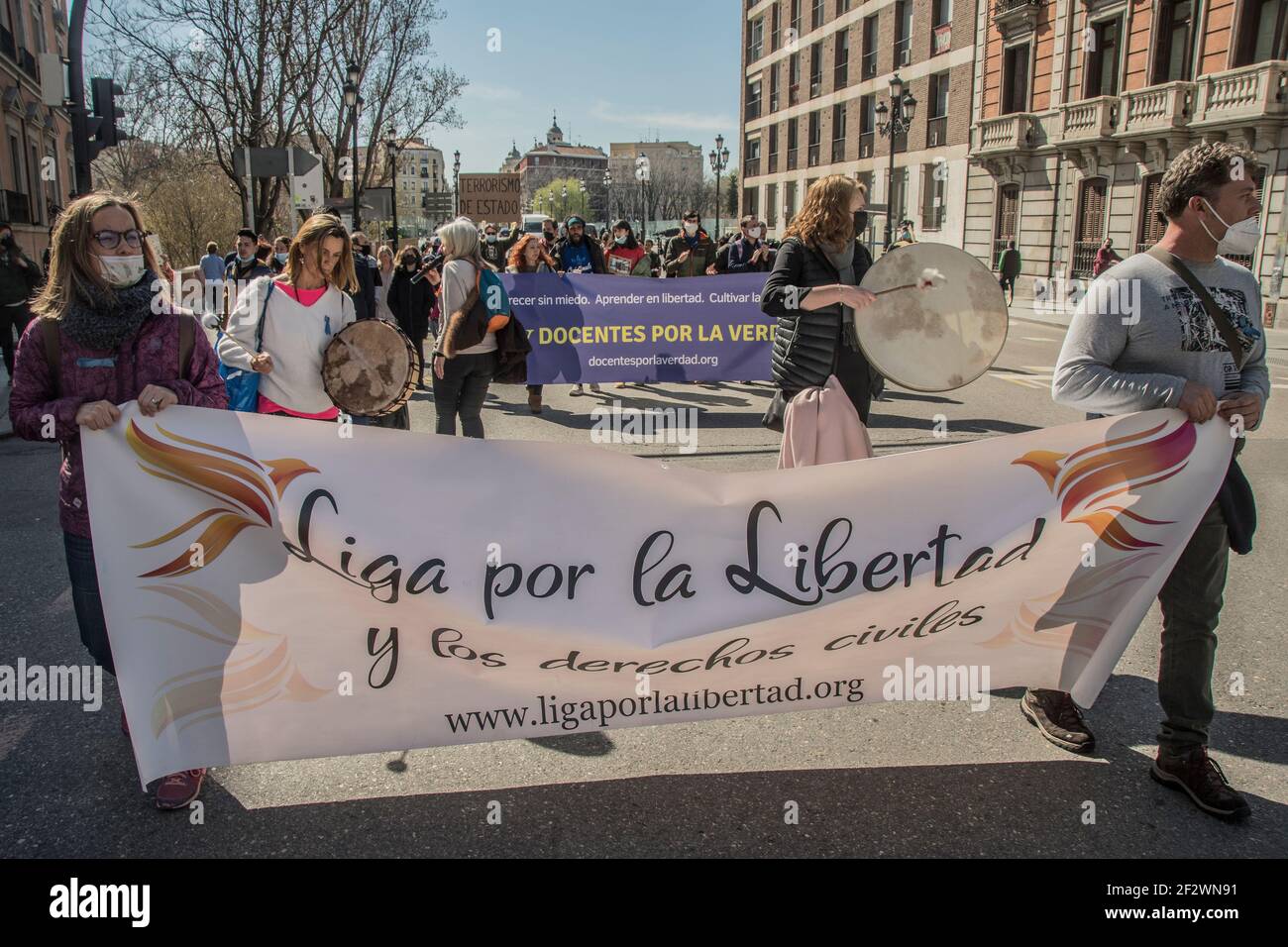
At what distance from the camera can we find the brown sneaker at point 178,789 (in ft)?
10.3

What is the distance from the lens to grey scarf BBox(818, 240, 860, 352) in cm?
411

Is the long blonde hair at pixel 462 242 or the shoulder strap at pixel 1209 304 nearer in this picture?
the shoulder strap at pixel 1209 304

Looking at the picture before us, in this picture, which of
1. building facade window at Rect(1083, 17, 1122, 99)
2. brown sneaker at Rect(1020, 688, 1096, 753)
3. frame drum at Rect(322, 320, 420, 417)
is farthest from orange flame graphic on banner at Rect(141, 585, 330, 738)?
building facade window at Rect(1083, 17, 1122, 99)

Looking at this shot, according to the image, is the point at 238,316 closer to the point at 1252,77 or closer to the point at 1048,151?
the point at 1252,77

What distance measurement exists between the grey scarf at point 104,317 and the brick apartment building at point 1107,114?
79.9ft

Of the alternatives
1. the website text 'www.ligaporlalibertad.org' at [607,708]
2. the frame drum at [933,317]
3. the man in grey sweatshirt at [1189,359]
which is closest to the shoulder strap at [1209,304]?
the man in grey sweatshirt at [1189,359]

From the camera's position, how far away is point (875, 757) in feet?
11.5

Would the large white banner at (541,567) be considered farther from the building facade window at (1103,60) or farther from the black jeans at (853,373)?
the building facade window at (1103,60)

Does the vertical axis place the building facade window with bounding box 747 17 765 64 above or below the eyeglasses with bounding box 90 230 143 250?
above

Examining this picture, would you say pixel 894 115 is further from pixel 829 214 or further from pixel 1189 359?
pixel 1189 359

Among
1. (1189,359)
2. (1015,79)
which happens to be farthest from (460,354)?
(1015,79)

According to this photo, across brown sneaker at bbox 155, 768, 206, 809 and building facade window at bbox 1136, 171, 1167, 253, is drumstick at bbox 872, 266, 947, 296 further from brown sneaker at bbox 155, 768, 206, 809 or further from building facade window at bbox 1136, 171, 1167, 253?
building facade window at bbox 1136, 171, 1167, 253

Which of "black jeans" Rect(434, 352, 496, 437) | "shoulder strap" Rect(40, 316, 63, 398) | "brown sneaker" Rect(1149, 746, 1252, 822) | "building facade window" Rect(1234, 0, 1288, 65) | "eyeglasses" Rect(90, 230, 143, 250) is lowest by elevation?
"brown sneaker" Rect(1149, 746, 1252, 822)
